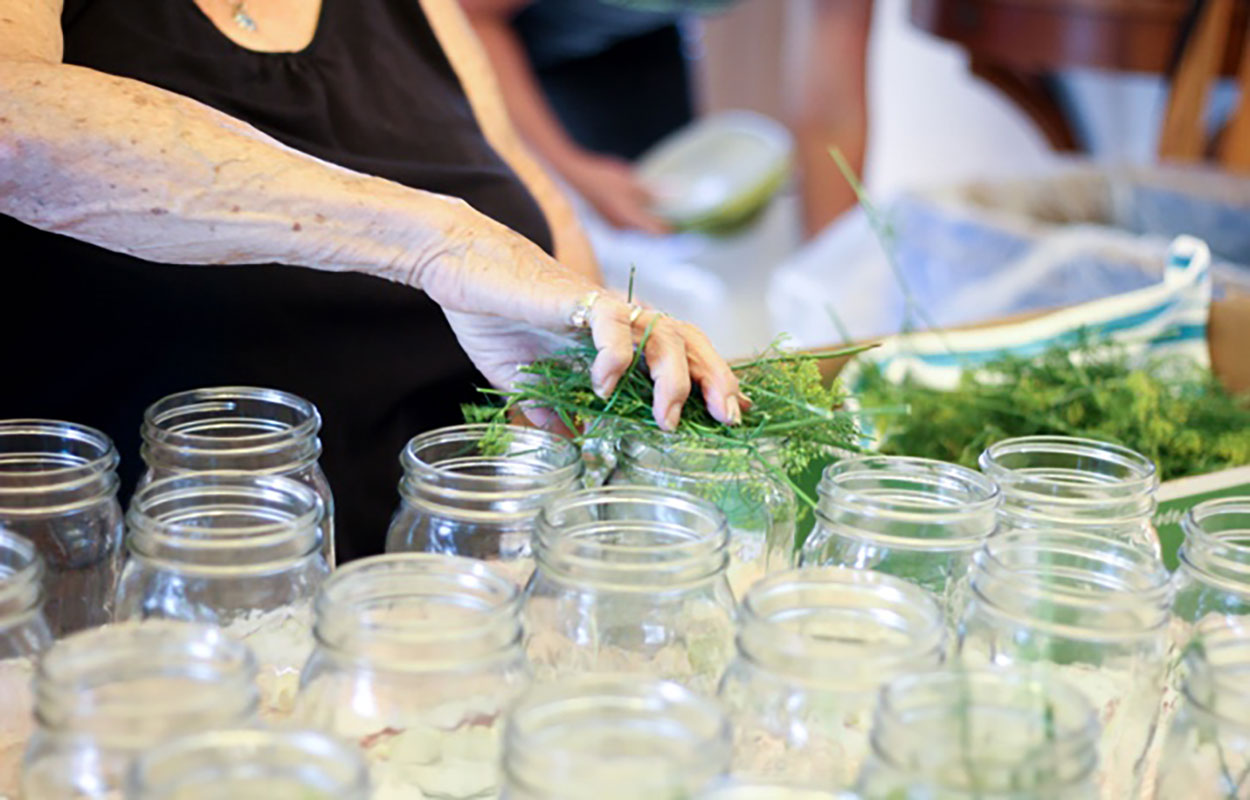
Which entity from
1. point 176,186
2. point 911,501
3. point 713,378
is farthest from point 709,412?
point 176,186

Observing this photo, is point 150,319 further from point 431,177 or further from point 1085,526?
point 1085,526

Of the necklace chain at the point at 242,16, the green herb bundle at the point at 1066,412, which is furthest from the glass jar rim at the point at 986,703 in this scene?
the necklace chain at the point at 242,16

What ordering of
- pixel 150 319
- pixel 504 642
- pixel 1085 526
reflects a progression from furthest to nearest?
pixel 150 319
pixel 1085 526
pixel 504 642

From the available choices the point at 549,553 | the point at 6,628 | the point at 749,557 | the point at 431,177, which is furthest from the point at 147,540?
the point at 431,177

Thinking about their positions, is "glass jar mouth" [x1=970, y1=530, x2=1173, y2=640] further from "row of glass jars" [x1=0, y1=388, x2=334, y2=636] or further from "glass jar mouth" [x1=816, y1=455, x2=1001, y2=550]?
"row of glass jars" [x1=0, y1=388, x2=334, y2=636]

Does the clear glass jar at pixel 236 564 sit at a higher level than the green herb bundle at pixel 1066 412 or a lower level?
higher

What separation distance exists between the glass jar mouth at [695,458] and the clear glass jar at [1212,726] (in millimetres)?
251

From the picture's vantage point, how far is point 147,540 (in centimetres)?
65

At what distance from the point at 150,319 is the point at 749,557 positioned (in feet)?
1.70

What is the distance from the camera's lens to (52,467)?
0.77 m

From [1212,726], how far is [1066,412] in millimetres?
642

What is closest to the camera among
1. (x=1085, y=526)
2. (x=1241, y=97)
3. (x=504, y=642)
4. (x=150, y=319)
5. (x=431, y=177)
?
(x=504, y=642)

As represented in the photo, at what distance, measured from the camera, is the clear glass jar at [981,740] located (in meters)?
0.50

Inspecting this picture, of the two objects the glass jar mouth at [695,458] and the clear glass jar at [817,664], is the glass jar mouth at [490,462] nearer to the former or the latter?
the glass jar mouth at [695,458]
